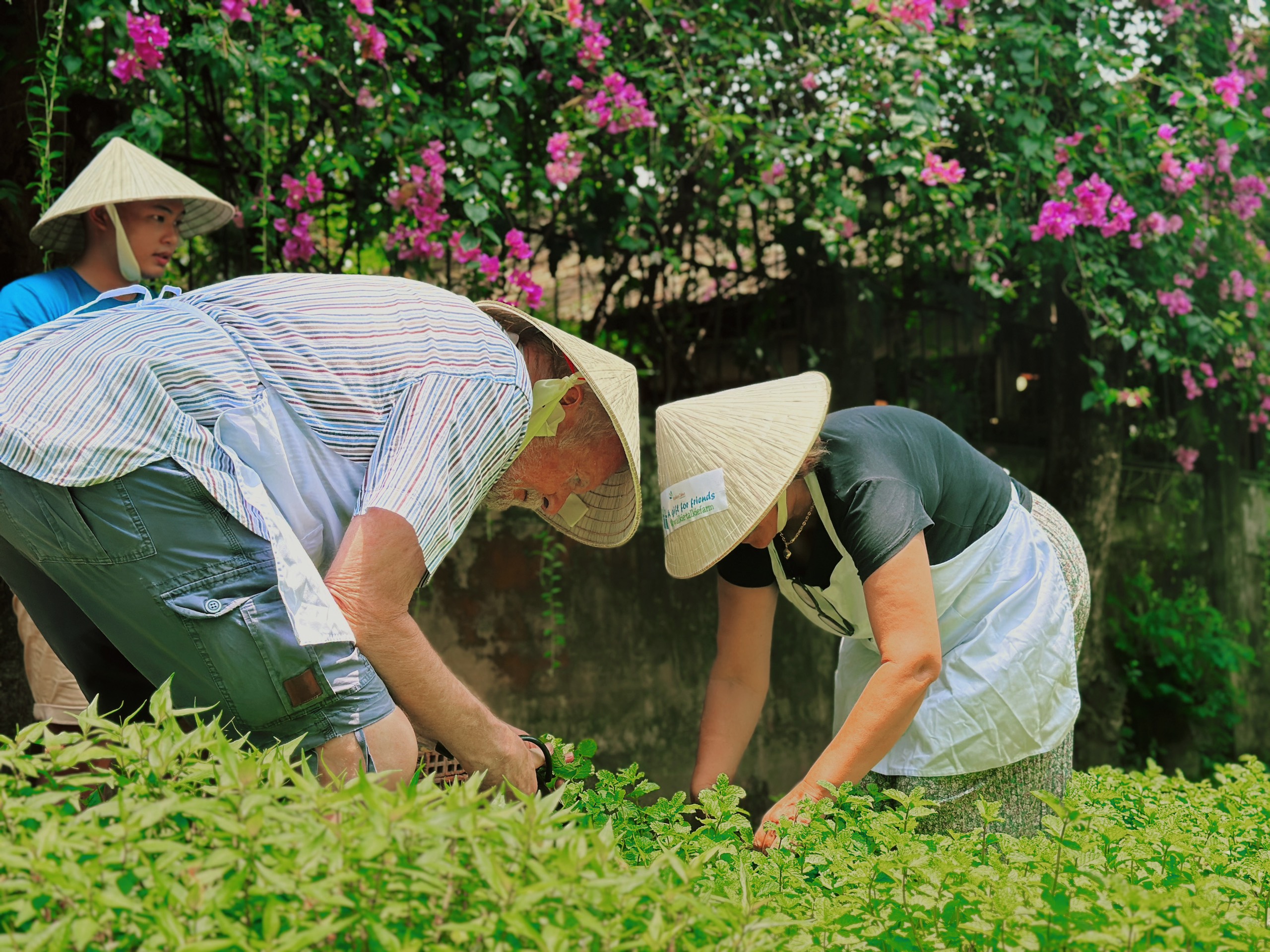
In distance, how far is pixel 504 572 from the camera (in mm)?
3975

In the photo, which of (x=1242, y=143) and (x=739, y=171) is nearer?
(x=739, y=171)

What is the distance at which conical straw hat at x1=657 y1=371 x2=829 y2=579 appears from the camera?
2.07m

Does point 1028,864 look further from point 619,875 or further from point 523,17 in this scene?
point 523,17

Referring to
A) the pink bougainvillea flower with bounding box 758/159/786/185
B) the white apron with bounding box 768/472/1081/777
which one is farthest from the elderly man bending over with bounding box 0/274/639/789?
the pink bougainvillea flower with bounding box 758/159/786/185

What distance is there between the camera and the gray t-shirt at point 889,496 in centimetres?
205

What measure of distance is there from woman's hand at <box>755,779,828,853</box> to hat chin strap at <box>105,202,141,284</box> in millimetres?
2129

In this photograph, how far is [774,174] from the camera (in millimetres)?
3830

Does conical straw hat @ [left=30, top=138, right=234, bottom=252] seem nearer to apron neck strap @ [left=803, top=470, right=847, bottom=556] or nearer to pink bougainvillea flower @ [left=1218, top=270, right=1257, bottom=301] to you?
apron neck strap @ [left=803, top=470, right=847, bottom=556]

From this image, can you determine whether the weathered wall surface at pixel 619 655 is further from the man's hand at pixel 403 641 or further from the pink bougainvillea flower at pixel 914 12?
the man's hand at pixel 403 641

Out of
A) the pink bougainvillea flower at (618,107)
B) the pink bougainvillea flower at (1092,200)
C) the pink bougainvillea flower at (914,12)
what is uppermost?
the pink bougainvillea flower at (914,12)

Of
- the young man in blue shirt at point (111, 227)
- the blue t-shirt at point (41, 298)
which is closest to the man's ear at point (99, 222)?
the young man in blue shirt at point (111, 227)

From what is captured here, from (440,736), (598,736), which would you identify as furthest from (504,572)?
(440,736)

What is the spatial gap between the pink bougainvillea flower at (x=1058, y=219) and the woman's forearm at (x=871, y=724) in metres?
2.64

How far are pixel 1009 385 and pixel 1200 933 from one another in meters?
4.59
